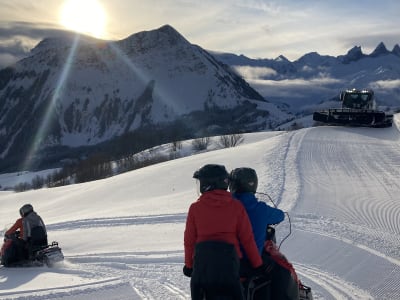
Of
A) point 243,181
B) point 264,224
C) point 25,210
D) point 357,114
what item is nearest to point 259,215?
point 264,224

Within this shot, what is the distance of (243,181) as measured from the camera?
5.61 meters

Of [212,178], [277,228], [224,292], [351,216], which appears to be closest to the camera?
[224,292]

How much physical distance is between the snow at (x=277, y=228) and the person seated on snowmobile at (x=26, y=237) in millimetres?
445

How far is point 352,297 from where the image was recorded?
7.36 metres

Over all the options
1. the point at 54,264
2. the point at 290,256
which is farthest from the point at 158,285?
the point at 54,264

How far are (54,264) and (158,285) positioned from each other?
329 centimetres

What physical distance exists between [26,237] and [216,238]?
7.11m

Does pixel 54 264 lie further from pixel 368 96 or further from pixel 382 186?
pixel 368 96

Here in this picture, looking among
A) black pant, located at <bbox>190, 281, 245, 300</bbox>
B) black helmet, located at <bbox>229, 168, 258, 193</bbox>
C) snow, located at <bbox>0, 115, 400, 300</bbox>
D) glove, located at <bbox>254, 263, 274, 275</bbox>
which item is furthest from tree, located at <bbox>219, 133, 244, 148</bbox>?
black pant, located at <bbox>190, 281, 245, 300</bbox>

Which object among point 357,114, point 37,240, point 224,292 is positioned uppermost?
point 357,114

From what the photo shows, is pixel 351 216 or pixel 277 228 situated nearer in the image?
pixel 277 228

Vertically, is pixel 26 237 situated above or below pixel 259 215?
below

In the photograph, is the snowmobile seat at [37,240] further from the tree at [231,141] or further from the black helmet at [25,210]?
the tree at [231,141]

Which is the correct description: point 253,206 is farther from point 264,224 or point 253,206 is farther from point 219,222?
point 219,222
